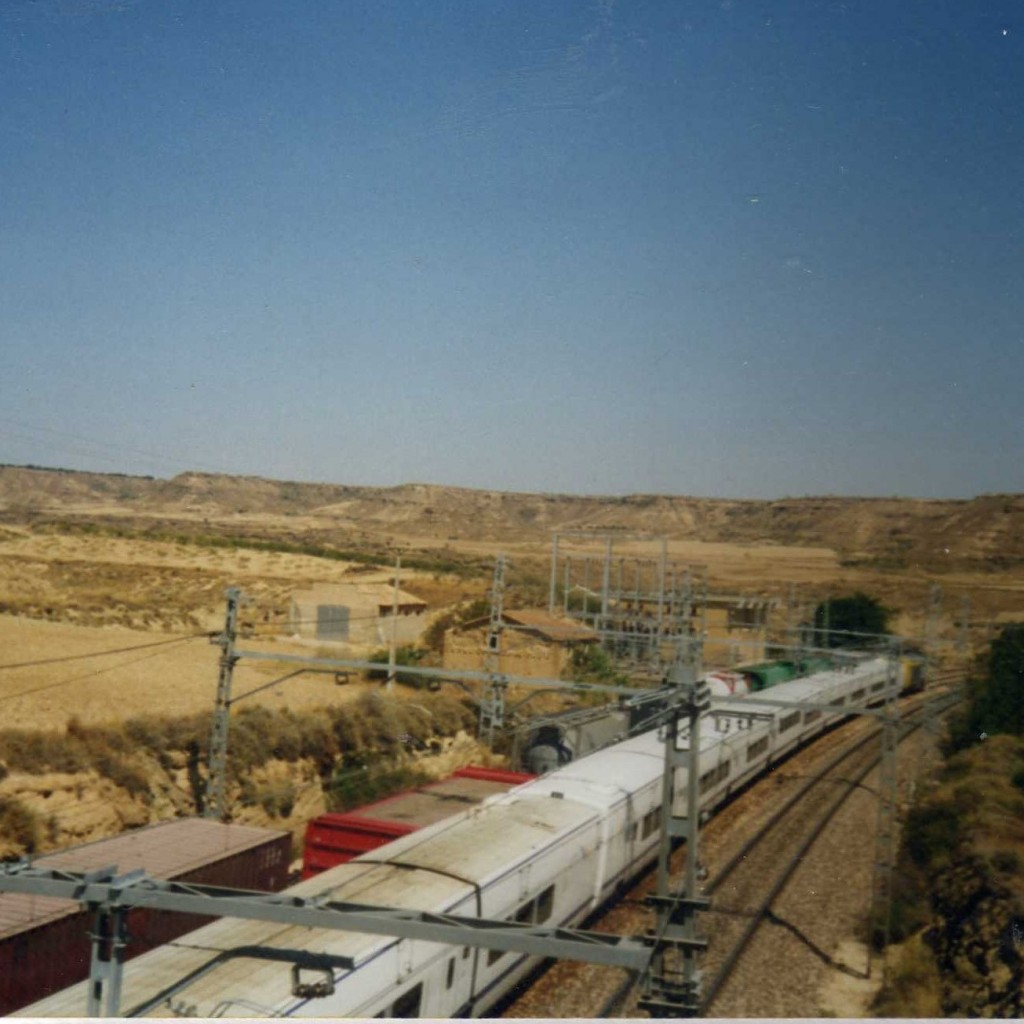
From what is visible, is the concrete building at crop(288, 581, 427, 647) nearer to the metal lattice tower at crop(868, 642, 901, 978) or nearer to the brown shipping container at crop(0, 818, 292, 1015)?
the brown shipping container at crop(0, 818, 292, 1015)

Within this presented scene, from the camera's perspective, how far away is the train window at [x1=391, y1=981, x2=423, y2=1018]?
930 cm

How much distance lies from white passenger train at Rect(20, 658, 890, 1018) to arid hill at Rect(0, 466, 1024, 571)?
9107 cm

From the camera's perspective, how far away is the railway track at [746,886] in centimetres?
1292

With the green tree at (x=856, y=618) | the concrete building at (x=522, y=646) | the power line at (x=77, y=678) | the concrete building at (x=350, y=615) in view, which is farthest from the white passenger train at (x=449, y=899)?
the green tree at (x=856, y=618)

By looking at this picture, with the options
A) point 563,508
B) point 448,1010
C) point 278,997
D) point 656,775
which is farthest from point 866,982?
point 563,508

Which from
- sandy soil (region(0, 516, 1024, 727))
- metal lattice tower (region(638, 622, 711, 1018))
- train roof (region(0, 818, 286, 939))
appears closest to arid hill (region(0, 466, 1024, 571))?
sandy soil (region(0, 516, 1024, 727))

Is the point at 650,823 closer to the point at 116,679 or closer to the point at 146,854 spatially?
the point at 146,854

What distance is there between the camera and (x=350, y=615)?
47.0 metres

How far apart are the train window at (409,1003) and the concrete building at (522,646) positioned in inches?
935

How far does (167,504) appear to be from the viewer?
156 m

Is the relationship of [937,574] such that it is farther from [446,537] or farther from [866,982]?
[866,982]

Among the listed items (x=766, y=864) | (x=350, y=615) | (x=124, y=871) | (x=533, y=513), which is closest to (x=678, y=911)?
(x=124, y=871)

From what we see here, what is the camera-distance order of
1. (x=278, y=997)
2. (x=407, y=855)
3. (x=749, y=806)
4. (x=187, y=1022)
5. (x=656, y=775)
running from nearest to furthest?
(x=187, y=1022), (x=278, y=997), (x=407, y=855), (x=656, y=775), (x=749, y=806)

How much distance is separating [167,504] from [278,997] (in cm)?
15676
